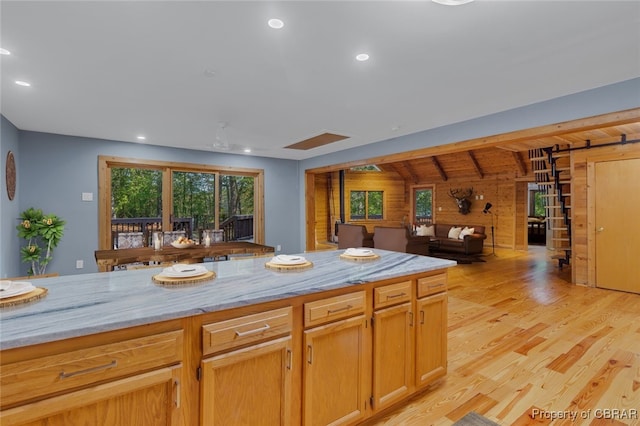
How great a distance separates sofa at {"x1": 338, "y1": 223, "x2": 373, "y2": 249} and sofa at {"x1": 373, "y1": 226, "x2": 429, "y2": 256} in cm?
22

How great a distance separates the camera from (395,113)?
391cm

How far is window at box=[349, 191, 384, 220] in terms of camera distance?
37.5 ft

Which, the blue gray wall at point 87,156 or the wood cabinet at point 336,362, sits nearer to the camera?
the wood cabinet at point 336,362

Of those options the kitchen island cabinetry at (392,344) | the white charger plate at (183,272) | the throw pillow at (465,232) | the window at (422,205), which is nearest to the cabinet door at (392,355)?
the kitchen island cabinetry at (392,344)

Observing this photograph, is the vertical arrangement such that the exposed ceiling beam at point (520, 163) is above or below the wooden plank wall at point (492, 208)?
above

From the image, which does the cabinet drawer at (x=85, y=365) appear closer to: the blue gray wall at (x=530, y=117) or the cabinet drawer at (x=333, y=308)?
the cabinet drawer at (x=333, y=308)

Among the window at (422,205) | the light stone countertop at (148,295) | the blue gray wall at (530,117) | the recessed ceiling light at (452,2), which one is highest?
the recessed ceiling light at (452,2)

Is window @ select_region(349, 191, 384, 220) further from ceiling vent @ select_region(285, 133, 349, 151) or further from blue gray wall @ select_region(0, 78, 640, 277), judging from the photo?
ceiling vent @ select_region(285, 133, 349, 151)

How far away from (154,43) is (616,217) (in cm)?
629

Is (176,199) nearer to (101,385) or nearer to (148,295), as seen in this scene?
(148,295)

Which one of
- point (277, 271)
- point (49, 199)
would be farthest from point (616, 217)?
point (49, 199)

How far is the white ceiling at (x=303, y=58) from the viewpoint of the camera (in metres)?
1.90

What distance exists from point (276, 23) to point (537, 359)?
10.9ft

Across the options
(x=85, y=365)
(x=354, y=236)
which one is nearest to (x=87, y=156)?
(x=85, y=365)
